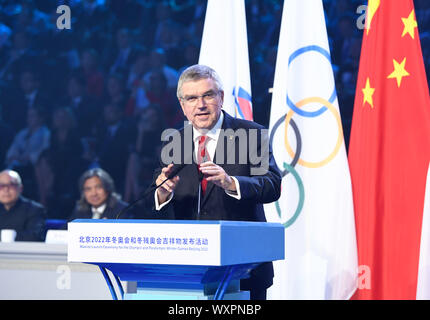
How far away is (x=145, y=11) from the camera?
5840mm

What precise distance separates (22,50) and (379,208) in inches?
171

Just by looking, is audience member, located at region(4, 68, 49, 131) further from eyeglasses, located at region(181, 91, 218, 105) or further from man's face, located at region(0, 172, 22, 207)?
eyeglasses, located at region(181, 91, 218, 105)

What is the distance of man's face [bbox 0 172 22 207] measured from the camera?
15.5 feet

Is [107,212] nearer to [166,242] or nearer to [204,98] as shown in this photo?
[204,98]

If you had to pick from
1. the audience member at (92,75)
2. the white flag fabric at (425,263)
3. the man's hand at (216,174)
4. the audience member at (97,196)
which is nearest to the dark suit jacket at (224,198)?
the man's hand at (216,174)

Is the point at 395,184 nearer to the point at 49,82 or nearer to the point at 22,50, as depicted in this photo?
the point at 49,82

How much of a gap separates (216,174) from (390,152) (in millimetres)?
1865

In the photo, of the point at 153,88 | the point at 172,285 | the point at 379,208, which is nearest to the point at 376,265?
the point at 379,208

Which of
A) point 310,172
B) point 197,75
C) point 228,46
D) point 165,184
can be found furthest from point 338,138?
point 165,184

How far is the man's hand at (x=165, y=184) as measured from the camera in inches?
65.3

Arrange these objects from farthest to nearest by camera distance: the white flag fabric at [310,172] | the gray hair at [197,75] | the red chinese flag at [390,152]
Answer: the white flag fabric at [310,172]
the red chinese flag at [390,152]
the gray hair at [197,75]

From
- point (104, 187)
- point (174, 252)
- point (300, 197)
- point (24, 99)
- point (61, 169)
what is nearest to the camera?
point (174, 252)

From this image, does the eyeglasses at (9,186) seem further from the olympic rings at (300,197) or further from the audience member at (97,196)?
the olympic rings at (300,197)

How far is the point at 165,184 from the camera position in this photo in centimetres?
170
